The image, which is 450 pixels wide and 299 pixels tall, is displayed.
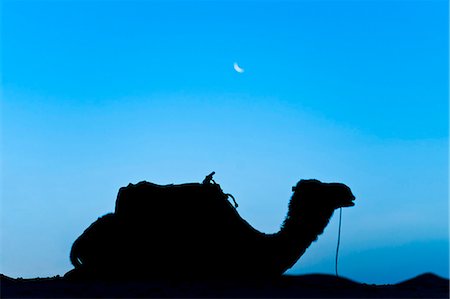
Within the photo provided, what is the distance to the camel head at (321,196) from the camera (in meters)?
10.5

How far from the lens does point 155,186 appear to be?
431 inches

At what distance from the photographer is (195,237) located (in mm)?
10555

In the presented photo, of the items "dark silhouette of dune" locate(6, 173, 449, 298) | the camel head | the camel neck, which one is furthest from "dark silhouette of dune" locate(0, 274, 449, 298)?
the camel head

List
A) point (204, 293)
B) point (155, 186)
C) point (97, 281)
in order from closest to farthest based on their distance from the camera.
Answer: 1. point (204, 293)
2. point (97, 281)
3. point (155, 186)

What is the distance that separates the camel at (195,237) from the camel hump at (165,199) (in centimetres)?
2

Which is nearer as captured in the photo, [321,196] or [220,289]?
[220,289]

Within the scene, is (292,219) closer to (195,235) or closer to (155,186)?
(195,235)

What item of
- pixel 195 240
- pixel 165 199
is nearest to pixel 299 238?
pixel 195 240

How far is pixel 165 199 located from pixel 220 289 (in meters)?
2.45

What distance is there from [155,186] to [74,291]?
2.68 metres

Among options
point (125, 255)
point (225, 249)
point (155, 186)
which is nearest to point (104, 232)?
point (125, 255)

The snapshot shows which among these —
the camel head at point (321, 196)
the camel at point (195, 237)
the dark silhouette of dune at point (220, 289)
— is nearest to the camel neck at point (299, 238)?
the camel at point (195, 237)

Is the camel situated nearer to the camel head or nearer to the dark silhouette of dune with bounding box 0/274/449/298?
the camel head

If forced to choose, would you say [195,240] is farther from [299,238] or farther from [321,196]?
[321,196]
